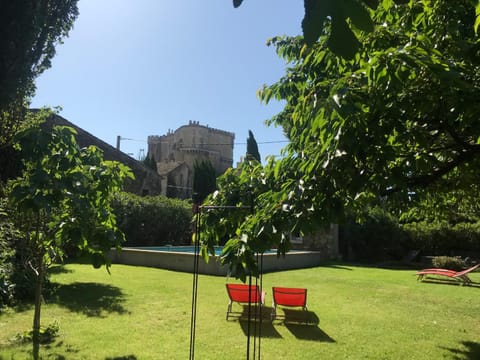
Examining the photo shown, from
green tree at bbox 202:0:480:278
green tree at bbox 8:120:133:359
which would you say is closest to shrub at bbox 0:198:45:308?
green tree at bbox 8:120:133:359

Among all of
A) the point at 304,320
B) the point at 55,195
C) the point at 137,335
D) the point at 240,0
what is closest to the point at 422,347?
the point at 304,320

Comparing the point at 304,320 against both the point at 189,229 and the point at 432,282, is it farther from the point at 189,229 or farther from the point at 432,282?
the point at 189,229

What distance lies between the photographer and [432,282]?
1348 cm

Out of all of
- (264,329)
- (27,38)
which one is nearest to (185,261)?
(264,329)

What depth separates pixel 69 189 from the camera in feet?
15.9

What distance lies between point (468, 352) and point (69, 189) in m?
6.37

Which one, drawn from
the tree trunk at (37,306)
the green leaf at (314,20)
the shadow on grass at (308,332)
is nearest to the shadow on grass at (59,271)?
the tree trunk at (37,306)

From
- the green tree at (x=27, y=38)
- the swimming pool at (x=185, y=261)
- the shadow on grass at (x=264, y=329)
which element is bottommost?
the shadow on grass at (x=264, y=329)

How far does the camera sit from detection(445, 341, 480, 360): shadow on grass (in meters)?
5.79

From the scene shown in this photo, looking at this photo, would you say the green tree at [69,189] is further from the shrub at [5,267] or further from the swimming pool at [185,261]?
the swimming pool at [185,261]

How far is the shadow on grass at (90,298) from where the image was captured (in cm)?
805

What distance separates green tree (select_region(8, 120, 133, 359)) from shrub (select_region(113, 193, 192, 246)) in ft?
44.8

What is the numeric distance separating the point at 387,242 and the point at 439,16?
757 inches

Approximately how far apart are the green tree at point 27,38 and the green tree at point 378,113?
4.76m
